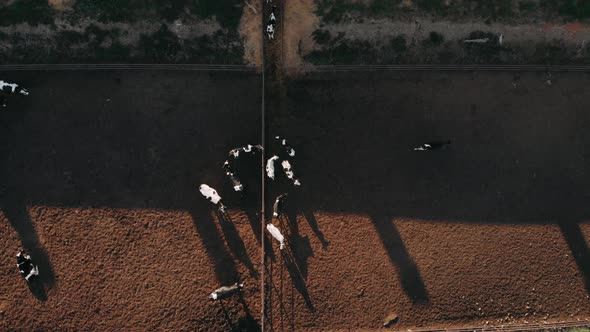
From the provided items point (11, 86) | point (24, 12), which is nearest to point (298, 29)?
point (24, 12)

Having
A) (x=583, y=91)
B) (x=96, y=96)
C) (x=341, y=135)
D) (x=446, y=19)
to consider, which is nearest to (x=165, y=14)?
(x=96, y=96)

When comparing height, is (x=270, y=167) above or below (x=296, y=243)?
above

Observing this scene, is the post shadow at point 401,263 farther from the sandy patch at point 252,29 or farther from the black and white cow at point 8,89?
the black and white cow at point 8,89

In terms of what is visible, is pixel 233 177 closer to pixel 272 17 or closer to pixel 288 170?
pixel 288 170

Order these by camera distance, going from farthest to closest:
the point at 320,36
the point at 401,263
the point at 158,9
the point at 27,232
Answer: the point at 401,263 → the point at 320,36 → the point at 158,9 → the point at 27,232

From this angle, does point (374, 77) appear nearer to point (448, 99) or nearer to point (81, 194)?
point (448, 99)

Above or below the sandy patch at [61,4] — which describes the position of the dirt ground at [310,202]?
below

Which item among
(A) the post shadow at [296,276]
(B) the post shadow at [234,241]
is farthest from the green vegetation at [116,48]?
(A) the post shadow at [296,276]
